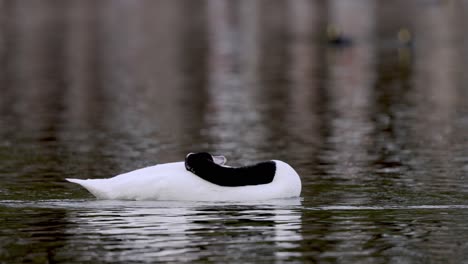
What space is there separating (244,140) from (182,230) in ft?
48.1

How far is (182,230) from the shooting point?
795 inches

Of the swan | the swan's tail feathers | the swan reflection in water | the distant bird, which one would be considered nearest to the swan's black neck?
the swan

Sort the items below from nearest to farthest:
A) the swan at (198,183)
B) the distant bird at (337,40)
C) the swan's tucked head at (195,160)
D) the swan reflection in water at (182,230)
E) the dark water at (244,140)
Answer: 1. the swan reflection in water at (182,230)
2. the dark water at (244,140)
3. the swan's tucked head at (195,160)
4. the swan at (198,183)
5. the distant bird at (337,40)

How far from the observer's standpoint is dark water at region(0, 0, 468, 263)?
19391mm

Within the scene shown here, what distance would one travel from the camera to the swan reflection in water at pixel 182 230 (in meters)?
18.5

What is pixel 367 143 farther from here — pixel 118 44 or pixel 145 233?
pixel 118 44

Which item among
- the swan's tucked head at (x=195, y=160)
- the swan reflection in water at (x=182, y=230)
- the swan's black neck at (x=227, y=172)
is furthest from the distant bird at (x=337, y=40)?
the swan's tucked head at (x=195, y=160)

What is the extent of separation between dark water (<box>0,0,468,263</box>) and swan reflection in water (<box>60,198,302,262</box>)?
4 cm

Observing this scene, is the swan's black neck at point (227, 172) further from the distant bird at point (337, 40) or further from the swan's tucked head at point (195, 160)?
the distant bird at point (337, 40)

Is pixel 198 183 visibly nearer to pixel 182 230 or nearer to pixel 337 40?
pixel 182 230

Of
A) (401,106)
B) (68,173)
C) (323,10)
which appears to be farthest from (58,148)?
(323,10)

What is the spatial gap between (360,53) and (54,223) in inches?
2377

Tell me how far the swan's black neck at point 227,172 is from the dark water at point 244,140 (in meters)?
0.41

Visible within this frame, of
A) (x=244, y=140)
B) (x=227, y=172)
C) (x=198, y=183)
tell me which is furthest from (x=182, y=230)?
(x=244, y=140)
